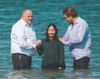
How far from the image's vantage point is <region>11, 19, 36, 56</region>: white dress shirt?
1823 centimetres

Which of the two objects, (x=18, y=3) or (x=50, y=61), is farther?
(x=18, y=3)

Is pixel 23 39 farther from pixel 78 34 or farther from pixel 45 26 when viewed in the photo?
pixel 45 26

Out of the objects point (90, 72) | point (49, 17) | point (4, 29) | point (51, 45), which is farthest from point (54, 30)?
point (49, 17)

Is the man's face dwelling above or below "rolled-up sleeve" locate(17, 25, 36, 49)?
above

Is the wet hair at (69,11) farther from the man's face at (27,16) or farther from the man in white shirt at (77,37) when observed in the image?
the man's face at (27,16)

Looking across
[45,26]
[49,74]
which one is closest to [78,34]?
[49,74]

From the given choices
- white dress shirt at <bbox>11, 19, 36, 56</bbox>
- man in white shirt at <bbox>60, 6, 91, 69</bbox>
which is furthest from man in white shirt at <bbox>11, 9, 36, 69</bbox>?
man in white shirt at <bbox>60, 6, 91, 69</bbox>

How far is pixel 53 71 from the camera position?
1884cm

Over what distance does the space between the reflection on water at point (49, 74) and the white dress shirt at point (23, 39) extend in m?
0.57

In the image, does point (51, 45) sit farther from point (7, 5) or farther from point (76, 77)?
point (7, 5)

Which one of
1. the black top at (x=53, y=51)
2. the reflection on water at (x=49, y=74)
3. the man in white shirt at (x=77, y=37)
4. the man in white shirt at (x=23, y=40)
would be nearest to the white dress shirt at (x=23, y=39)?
the man in white shirt at (x=23, y=40)

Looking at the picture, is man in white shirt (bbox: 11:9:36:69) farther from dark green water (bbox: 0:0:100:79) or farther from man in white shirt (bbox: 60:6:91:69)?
man in white shirt (bbox: 60:6:91:69)

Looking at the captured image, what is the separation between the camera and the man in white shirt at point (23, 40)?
59.8ft

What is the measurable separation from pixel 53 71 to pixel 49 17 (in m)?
15.3
